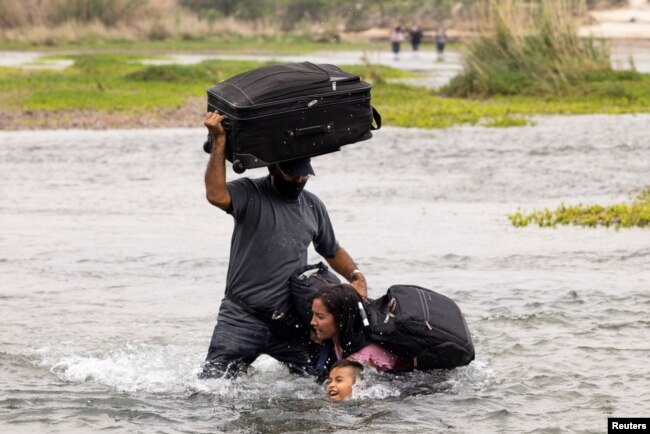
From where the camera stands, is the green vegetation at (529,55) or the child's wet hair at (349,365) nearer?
the child's wet hair at (349,365)

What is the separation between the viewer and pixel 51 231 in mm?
13695

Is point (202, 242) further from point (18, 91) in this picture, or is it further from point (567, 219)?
point (18, 91)

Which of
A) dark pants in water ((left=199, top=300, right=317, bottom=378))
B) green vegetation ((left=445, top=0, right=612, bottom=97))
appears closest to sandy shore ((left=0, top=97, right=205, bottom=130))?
green vegetation ((left=445, top=0, right=612, bottom=97))

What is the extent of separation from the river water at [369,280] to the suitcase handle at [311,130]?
154cm

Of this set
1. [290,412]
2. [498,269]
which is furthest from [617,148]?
[290,412]

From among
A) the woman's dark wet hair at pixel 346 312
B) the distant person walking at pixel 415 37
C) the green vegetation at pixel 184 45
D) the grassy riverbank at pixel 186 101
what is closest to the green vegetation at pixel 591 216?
the woman's dark wet hair at pixel 346 312

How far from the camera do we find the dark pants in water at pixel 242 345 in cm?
725

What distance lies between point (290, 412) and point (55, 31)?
54.1m

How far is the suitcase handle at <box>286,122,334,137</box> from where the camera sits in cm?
694

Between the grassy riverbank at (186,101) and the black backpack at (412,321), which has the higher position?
the black backpack at (412,321)

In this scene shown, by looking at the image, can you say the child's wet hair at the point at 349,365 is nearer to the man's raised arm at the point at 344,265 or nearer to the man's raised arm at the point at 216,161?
the man's raised arm at the point at 344,265

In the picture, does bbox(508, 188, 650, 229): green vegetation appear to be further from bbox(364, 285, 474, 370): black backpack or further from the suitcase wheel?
the suitcase wheel

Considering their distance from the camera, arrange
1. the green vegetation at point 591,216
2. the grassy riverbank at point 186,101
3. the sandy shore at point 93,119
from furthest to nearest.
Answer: the grassy riverbank at point 186,101, the sandy shore at point 93,119, the green vegetation at point 591,216

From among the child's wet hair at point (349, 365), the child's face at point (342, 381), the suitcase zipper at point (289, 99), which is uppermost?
the suitcase zipper at point (289, 99)
